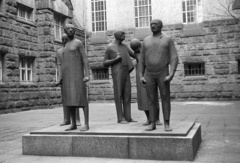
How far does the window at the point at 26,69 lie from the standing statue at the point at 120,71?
925 centimetres

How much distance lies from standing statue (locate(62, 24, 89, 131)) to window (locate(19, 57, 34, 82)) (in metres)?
9.77

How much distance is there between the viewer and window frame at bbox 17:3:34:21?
49.3 ft

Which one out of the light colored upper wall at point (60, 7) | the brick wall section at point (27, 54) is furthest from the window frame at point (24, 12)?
the light colored upper wall at point (60, 7)

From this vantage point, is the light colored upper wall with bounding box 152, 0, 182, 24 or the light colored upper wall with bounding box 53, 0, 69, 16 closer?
the light colored upper wall with bounding box 53, 0, 69, 16

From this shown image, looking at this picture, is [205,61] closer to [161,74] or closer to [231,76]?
[231,76]

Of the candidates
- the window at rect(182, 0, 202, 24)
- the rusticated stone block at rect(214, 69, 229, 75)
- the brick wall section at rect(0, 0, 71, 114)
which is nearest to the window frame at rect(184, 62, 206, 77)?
the rusticated stone block at rect(214, 69, 229, 75)

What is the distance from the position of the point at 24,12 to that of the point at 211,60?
10.3m

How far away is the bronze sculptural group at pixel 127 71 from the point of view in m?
5.27

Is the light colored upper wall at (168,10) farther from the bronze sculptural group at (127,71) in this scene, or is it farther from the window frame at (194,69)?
the bronze sculptural group at (127,71)

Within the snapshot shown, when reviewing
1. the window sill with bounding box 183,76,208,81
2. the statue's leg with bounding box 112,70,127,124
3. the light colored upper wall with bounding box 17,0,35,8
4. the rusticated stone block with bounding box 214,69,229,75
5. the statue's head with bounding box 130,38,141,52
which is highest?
the light colored upper wall with bounding box 17,0,35,8

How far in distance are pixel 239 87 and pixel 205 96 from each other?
6.15ft

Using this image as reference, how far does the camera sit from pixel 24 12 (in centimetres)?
1541

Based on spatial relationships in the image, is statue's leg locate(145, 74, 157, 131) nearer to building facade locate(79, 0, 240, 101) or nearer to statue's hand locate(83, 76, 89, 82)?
statue's hand locate(83, 76, 89, 82)

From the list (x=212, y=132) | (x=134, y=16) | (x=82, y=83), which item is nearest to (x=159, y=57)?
(x=82, y=83)
